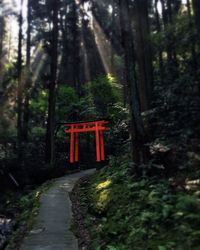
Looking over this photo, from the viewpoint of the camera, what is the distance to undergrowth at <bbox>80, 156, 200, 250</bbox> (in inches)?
298

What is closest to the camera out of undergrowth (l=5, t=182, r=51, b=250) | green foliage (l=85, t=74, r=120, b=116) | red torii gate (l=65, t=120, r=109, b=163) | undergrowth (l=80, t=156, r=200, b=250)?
undergrowth (l=80, t=156, r=200, b=250)

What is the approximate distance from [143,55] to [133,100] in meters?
5.86

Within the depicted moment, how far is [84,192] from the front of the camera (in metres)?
15.4

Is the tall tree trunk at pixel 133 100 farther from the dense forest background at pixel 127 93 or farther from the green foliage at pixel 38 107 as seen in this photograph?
the green foliage at pixel 38 107

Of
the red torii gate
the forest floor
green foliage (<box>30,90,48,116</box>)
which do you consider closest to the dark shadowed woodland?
the forest floor

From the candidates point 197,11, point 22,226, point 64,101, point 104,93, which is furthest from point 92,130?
point 64,101

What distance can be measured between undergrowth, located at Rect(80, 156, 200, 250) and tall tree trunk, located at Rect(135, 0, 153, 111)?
16.6 ft

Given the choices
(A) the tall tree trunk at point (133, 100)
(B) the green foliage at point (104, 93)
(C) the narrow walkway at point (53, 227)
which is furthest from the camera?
(B) the green foliage at point (104, 93)

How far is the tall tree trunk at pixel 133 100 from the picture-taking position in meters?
11.9

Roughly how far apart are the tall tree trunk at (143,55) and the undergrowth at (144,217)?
5056 mm

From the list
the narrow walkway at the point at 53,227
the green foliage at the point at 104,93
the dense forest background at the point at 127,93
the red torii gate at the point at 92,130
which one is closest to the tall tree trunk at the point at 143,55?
the dense forest background at the point at 127,93

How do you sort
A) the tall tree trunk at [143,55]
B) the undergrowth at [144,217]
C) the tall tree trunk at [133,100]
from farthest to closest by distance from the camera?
the tall tree trunk at [143,55] → the tall tree trunk at [133,100] → the undergrowth at [144,217]

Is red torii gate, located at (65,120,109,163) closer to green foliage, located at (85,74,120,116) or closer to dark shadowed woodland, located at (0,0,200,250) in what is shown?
dark shadowed woodland, located at (0,0,200,250)

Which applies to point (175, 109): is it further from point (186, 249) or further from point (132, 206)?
point (186, 249)
